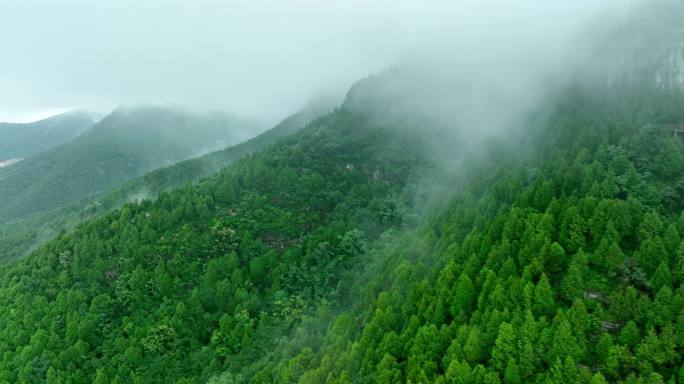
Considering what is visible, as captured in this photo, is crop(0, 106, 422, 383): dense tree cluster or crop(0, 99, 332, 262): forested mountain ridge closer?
crop(0, 106, 422, 383): dense tree cluster

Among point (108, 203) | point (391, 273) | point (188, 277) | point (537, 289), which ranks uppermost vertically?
point (108, 203)

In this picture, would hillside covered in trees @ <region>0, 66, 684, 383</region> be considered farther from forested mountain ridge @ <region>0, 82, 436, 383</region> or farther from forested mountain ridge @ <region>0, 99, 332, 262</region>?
forested mountain ridge @ <region>0, 99, 332, 262</region>

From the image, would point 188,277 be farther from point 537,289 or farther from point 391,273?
point 537,289

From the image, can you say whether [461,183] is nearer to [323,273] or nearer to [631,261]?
[323,273]

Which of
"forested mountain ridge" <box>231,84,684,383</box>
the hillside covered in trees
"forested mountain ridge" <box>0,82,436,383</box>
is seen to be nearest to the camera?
"forested mountain ridge" <box>231,84,684,383</box>

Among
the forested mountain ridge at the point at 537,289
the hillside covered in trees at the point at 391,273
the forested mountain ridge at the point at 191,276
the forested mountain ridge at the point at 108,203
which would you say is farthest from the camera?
the forested mountain ridge at the point at 108,203

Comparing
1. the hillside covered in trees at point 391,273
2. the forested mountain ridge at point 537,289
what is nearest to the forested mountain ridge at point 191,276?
the hillside covered in trees at point 391,273

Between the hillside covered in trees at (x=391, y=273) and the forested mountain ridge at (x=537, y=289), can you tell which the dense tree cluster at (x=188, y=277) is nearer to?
the hillside covered in trees at (x=391, y=273)

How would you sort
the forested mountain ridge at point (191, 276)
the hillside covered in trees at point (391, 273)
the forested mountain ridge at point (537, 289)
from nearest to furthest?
the forested mountain ridge at point (537, 289)
the hillside covered in trees at point (391, 273)
the forested mountain ridge at point (191, 276)

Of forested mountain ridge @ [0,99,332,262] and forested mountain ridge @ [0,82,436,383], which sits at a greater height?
forested mountain ridge @ [0,99,332,262]

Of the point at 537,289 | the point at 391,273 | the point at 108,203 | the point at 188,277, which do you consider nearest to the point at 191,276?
the point at 188,277

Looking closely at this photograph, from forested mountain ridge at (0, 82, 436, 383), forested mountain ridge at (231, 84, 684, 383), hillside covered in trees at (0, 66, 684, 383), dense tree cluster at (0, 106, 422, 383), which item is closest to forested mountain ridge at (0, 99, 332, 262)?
forested mountain ridge at (0, 82, 436, 383)
